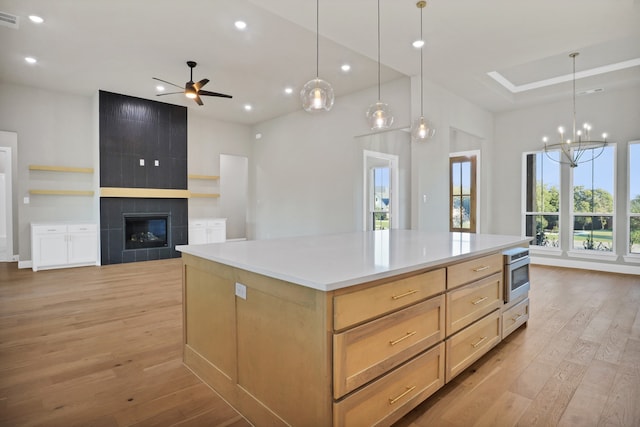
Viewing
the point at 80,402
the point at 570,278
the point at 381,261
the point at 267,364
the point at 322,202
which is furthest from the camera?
the point at 322,202

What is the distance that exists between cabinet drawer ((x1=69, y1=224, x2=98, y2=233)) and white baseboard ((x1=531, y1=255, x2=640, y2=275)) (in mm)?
8223

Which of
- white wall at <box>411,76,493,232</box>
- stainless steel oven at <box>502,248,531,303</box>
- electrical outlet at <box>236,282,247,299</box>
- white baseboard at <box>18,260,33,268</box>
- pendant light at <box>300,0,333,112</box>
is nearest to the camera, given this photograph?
electrical outlet at <box>236,282,247,299</box>

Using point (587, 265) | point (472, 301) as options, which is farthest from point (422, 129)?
point (587, 265)

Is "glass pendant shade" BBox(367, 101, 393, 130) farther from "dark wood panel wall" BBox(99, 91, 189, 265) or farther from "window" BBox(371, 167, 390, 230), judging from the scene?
"dark wood panel wall" BBox(99, 91, 189, 265)

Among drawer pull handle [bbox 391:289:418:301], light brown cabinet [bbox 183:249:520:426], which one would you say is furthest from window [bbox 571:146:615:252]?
drawer pull handle [bbox 391:289:418:301]

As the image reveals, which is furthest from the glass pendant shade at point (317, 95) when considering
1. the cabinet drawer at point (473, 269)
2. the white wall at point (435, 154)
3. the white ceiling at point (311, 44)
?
the white wall at point (435, 154)

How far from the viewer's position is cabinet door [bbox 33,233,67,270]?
18.1 ft

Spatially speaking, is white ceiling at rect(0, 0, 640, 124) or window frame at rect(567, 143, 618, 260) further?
window frame at rect(567, 143, 618, 260)

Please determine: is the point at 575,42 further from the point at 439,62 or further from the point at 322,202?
the point at 322,202

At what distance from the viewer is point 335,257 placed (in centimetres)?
181

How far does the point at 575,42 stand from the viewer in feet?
12.8

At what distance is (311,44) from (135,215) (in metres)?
4.70

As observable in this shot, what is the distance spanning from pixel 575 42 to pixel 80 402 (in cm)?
568

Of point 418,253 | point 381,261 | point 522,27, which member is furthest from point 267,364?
point 522,27
